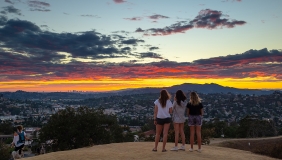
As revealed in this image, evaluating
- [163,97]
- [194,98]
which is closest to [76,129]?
[163,97]

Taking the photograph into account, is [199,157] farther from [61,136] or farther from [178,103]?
[61,136]

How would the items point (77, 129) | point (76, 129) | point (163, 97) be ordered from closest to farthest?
point (163, 97) < point (76, 129) < point (77, 129)

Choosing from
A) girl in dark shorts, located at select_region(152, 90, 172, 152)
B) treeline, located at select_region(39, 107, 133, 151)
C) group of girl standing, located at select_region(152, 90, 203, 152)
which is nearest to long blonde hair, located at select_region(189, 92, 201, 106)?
group of girl standing, located at select_region(152, 90, 203, 152)

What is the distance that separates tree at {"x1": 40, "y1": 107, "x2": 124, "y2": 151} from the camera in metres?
27.9

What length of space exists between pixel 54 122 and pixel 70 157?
1852cm

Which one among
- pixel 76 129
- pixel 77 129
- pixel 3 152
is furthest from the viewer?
pixel 3 152

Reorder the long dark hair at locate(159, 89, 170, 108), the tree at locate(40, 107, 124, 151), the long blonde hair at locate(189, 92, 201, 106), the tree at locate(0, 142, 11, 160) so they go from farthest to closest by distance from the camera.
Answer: the tree at locate(0, 142, 11, 160), the tree at locate(40, 107, 124, 151), the long blonde hair at locate(189, 92, 201, 106), the long dark hair at locate(159, 89, 170, 108)

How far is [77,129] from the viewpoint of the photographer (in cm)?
2867

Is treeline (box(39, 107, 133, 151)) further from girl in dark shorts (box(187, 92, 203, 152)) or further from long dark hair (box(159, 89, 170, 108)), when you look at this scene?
long dark hair (box(159, 89, 170, 108))

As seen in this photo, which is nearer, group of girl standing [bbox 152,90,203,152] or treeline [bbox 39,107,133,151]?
group of girl standing [bbox 152,90,203,152]

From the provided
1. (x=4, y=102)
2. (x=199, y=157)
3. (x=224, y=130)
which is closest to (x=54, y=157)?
(x=199, y=157)

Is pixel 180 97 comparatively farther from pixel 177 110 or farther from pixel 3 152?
pixel 3 152

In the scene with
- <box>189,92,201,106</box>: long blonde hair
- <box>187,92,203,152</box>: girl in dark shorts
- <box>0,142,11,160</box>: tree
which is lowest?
<box>0,142,11,160</box>: tree

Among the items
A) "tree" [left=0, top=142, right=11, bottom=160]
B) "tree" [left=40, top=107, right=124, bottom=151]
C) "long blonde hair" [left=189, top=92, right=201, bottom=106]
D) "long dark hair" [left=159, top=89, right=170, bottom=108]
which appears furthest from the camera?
"tree" [left=0, top=142, right=11, bottom=160]
